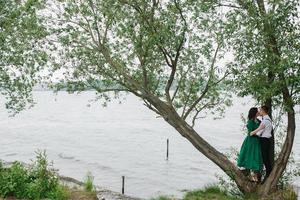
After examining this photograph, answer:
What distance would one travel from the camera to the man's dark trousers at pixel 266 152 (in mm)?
17312

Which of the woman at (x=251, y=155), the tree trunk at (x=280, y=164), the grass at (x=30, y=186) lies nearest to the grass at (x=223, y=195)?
the tree trunk at (x=280, y=164)

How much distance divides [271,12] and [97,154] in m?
44.2

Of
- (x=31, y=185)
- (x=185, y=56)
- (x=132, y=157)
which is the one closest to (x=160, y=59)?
(x=185, y=56)

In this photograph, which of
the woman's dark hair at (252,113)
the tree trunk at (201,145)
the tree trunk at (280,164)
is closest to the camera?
the woman's dark hair at (252,113)

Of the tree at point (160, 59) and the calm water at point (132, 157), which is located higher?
the tree at point (160, 59)

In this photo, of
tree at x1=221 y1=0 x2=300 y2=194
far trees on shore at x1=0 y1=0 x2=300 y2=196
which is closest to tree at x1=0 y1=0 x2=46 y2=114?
far trees on shore at x1=0 y1=0 x2=300 y2=196

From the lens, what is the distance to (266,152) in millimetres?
17547

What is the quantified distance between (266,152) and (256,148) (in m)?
0.41

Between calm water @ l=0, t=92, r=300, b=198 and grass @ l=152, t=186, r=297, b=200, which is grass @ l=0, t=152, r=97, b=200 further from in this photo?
calm water @ l=0, t=92, r=300, b=198

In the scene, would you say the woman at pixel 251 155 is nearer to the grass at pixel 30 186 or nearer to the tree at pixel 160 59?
the tree at pixel 160 59

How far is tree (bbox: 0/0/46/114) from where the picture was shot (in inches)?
675

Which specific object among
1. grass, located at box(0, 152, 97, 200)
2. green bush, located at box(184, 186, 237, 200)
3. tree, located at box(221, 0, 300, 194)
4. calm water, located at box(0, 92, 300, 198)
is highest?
tree, located at box(221, 0, 300, 194)

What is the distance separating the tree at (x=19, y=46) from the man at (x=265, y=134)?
8308 millimetres

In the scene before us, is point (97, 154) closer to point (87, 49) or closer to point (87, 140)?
point (87, 140)
